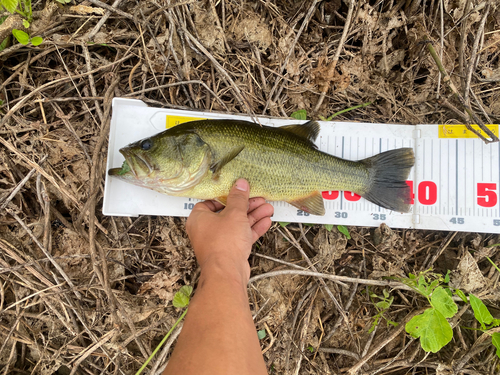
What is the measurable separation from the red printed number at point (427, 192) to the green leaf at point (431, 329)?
1.26 metres

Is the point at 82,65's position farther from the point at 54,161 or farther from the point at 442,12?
the point at 442,12

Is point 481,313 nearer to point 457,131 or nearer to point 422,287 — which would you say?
point 422,287

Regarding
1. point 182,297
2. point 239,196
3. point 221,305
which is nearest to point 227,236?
point 239,196

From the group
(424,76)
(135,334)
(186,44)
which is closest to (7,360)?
(135,334)

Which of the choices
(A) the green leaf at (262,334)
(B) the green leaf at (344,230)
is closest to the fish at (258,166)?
(B) the green leaf at (344,230)

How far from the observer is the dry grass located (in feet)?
11.2

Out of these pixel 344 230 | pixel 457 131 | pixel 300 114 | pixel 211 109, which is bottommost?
pixel 344 230

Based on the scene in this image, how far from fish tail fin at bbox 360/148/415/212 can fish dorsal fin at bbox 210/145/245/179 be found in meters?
1.47

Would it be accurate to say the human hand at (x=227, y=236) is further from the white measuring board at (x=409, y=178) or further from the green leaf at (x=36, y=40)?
the green leaf at (x=36, y=40)

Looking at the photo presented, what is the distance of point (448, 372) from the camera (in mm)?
3289

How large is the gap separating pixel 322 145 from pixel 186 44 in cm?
202

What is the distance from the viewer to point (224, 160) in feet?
10.1

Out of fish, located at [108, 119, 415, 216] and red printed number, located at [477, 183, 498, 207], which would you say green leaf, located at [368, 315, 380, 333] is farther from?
red printed number, located at [477, 183, 498, 207]

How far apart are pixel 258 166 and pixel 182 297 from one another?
1625mm
